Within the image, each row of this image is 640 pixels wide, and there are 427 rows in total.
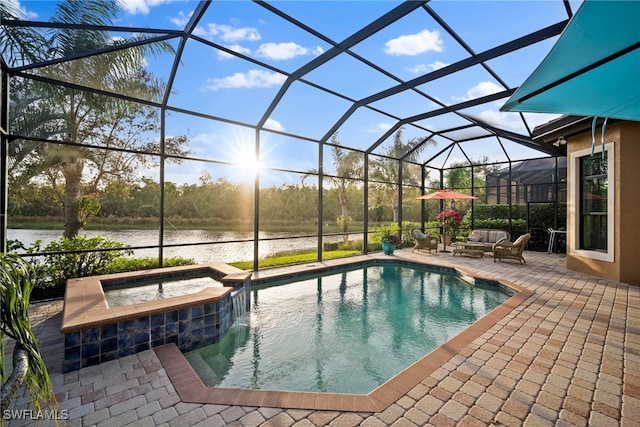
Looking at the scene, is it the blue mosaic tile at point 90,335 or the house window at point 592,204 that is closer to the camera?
the blue mosaic tile at point 90,335

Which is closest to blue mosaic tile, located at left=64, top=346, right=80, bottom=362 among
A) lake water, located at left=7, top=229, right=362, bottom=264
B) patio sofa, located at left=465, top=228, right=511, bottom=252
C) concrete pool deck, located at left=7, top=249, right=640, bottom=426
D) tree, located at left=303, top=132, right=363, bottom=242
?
concrete pool deck, located at left=7, top=249, right=640, bottom=426

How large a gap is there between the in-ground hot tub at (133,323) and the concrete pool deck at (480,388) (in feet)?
0.51

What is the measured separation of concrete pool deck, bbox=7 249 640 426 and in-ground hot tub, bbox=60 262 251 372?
0.15 meters

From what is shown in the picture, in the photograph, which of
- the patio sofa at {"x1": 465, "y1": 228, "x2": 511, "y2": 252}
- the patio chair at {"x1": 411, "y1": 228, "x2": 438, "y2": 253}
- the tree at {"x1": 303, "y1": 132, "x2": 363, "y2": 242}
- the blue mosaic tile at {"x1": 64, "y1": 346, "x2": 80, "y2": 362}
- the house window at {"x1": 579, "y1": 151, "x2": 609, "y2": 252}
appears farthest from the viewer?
the tree at {"x1": 303, "y1": 132, "x2": 363, "y2": 242}

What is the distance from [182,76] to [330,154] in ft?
50.3

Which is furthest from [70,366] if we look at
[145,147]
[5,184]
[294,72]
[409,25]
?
[145,147]

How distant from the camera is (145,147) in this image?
411 inches

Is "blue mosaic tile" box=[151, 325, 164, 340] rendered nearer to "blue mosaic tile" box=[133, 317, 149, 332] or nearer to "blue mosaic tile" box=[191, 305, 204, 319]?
"blue mosaic tile" box=[133, 317, 149, 332]

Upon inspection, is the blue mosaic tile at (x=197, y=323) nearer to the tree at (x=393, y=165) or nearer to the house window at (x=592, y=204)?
the house window at (x=592, y=204)

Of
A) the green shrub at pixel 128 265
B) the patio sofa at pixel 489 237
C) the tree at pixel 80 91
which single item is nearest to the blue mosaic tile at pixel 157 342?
the green shrub at pixel 128 265

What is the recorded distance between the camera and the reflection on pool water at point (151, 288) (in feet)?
15.1

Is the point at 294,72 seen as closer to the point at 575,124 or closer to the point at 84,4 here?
the point at 84,4

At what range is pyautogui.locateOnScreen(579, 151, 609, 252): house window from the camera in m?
6.91

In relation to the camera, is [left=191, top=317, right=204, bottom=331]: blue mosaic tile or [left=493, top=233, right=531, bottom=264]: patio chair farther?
[left=493, top=233, right=531, bottom=264]: patio chair
